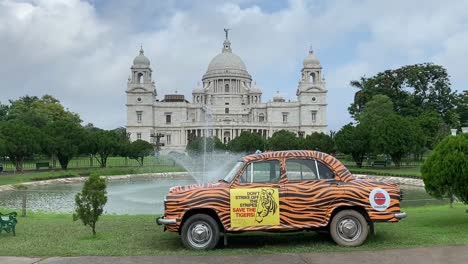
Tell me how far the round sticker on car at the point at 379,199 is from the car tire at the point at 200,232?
9.42 ft

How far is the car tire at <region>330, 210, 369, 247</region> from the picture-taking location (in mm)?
9008

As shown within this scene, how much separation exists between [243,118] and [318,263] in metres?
108

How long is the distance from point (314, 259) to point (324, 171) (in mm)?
1893

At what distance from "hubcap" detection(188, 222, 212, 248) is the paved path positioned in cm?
74

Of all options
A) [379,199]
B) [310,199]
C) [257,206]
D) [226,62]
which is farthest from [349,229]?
[226,62]

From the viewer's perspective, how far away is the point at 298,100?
109 m

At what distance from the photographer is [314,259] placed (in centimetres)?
Result: 790

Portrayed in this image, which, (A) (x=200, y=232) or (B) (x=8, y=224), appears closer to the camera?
(A) (x=200, y=232)

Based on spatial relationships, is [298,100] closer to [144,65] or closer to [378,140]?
[144,65]

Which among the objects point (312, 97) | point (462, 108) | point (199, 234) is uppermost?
point (312, 97)

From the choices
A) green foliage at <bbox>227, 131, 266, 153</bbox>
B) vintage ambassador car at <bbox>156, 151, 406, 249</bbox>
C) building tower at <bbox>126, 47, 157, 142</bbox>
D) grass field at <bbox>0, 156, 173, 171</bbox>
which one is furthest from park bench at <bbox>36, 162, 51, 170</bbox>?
building tower at <bbox>126, 47, 157, 142</bbox>

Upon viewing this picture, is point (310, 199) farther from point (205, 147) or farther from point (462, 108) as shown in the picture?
point (462, 108)

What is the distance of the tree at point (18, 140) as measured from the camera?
4209 centimetres

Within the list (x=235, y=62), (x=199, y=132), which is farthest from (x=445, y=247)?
(x=235, y=62)
